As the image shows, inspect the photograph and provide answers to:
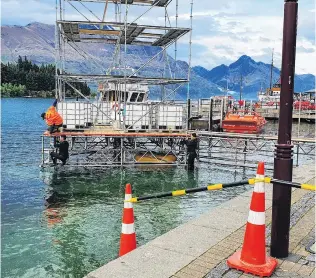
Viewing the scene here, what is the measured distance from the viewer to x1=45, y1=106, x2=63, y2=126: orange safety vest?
693 inches

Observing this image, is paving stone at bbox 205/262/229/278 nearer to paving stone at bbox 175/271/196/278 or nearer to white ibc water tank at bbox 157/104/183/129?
paving stone at bbox 175/271/196/278

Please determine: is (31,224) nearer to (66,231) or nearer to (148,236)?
(66,231)

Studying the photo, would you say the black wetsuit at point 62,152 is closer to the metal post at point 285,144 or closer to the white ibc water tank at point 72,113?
the white ibc water tank at point 72,113

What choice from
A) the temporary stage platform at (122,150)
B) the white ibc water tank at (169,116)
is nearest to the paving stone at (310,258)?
the temporary stage platform at (122,150)

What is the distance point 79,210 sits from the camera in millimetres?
12242

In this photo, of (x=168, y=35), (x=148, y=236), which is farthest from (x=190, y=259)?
(x=168, y=35)

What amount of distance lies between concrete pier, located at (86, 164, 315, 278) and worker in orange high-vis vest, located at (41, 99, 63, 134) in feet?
→ 36.6

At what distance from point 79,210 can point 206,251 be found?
694 centimetres

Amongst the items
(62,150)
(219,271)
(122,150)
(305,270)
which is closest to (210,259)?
(219,271)

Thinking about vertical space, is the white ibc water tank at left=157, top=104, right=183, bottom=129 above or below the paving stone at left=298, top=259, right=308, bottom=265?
above

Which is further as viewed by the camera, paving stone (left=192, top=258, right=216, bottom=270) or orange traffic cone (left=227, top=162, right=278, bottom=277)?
paving stone (left=192, top=258, right=216, bottom=270)

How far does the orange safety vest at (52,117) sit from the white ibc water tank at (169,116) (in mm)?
4654

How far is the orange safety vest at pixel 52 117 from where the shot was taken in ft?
57.7

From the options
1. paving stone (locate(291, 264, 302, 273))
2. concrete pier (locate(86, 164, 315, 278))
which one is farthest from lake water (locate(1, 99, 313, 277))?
paving stone (locate(291, 264, 302, 273))
